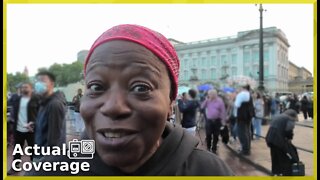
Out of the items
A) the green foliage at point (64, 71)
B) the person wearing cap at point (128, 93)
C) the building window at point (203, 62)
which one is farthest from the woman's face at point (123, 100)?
the building window at point (203, 62)

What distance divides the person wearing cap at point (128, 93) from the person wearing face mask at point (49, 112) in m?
0.72

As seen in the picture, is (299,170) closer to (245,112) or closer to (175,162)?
(175,162)

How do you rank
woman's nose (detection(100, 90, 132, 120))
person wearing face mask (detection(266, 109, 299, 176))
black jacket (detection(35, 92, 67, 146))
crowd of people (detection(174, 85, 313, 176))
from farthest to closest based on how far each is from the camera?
person wearing face mask (detection(266, 109, 299, 176))
crowd of people (detection(174, 85, 313, 176))
black jacket (detection(35, 92, 67, 146))
woman's nose (detection(100, 90, 132, 120))

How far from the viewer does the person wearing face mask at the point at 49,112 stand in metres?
1.73

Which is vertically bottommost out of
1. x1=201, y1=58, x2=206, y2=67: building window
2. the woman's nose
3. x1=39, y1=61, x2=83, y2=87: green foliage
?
the woman's nose

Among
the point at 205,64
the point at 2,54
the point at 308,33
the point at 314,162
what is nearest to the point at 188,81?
the point at 205,64

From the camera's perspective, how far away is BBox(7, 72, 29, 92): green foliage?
145cm

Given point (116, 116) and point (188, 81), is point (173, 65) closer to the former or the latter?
point (116, 116)

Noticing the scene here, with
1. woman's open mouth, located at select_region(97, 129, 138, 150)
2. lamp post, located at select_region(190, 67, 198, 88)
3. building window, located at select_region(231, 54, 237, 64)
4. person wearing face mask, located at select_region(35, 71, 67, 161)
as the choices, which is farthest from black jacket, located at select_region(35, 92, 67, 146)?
building window, located at select_region(231, 54, 237, 64)

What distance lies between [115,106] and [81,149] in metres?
0.41

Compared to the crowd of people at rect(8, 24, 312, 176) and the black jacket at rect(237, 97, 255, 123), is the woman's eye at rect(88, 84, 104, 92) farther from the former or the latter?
the black jacket at rect(237, 97, 255, 123)

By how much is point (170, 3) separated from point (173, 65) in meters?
0.50

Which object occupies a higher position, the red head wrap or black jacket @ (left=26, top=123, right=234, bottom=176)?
the red head wrap

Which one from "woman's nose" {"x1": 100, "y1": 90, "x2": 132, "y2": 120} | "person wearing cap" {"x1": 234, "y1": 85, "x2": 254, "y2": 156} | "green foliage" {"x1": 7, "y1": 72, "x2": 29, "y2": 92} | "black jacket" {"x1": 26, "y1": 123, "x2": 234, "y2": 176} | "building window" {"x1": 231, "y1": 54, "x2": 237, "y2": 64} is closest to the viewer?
"woman's nose" {"x1": 100, "y1": 90, "x2": 132, "y2": 120}
